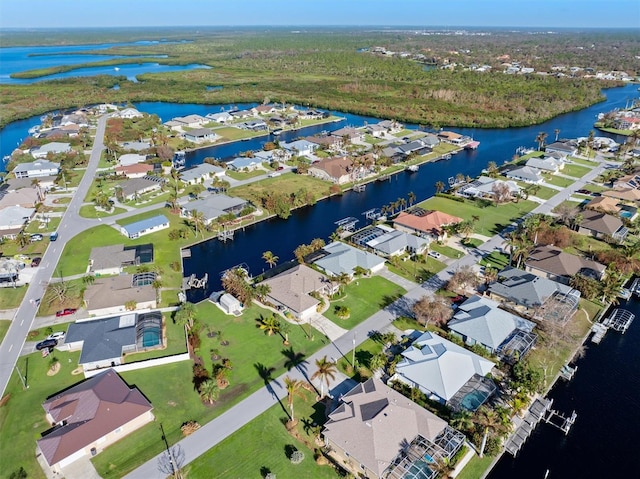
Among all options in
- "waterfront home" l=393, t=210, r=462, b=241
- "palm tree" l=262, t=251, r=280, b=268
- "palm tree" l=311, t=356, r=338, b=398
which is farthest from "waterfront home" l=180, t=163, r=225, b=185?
"palm tree" l=311, t=356, r=338, b=398

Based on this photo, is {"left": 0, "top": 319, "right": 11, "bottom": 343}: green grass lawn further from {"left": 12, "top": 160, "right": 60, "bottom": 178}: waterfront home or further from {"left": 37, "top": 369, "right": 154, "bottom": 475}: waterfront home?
{"left": 12, "top": 160, "right": 60, "bottom": 178}: waterfront home

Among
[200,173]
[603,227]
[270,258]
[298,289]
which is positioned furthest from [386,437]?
[200,173]

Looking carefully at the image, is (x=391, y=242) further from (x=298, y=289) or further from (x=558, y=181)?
(x=558, y=181)

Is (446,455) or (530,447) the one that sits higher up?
(446,455)

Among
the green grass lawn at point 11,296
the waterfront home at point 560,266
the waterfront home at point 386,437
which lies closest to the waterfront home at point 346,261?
the waterfront home at point 560,266

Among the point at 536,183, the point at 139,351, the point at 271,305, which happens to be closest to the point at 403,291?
the point at 271,305

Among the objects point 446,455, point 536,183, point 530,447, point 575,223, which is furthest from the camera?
point 536,183

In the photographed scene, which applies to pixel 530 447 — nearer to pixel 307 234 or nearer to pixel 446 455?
pixel 446 455

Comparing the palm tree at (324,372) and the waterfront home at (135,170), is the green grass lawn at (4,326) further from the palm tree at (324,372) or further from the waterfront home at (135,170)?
the waterfront home at (135,170)
